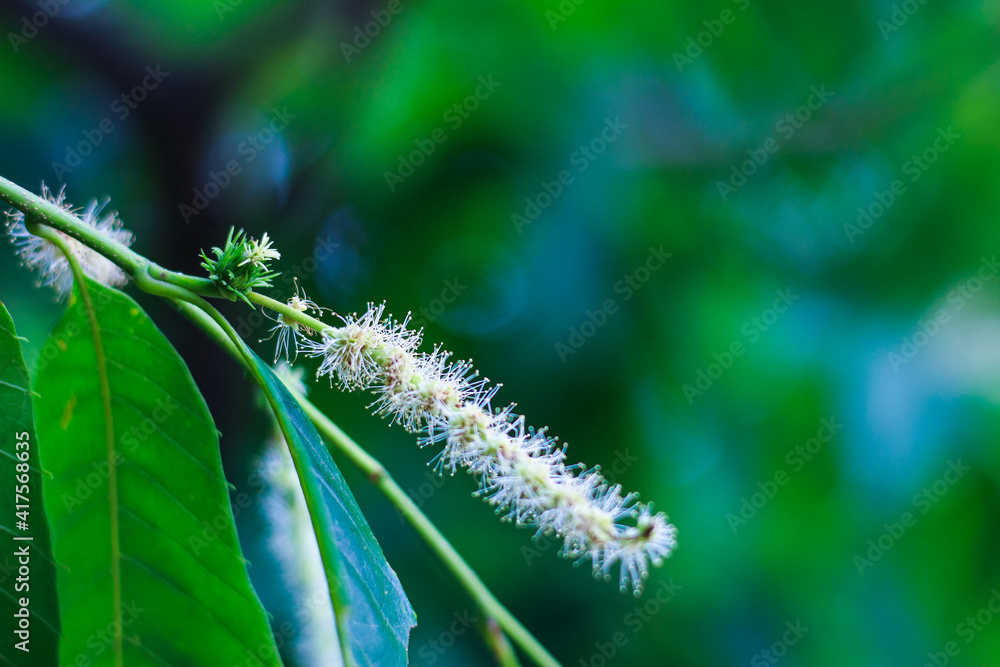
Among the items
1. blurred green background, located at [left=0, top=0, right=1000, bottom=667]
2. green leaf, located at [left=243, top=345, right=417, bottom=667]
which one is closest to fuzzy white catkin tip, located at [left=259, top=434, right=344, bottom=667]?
blurred green background, located at [left=0, top=0, right=1000, bottom=667]

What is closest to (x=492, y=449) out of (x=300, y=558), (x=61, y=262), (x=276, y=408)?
(x=276, y=408)

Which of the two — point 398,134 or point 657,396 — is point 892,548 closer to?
point 657,396

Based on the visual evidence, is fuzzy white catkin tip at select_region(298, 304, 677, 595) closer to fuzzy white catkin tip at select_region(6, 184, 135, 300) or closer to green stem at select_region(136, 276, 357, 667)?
green stem at select_region(136, 276, 357, 667)

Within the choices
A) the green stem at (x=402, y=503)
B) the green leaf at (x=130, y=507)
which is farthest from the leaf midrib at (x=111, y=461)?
the green stem at (x=402, y=503)

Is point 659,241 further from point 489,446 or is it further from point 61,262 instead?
point 61,262

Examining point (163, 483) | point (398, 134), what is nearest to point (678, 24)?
point (398, 134)
